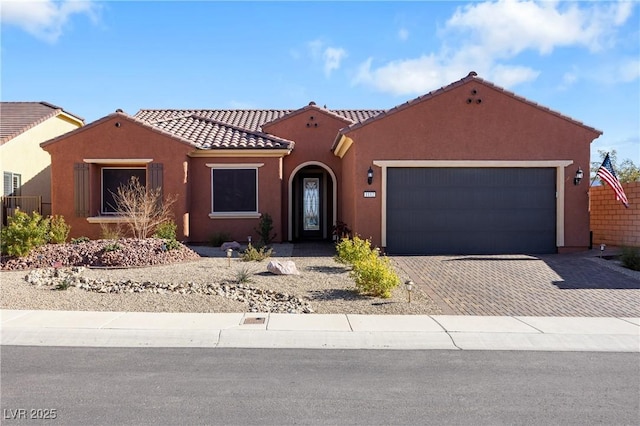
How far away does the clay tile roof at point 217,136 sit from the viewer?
18562 mm

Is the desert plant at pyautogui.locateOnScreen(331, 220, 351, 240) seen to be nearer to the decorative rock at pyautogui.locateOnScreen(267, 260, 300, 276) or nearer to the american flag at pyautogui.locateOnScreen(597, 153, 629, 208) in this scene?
the decorative rock at pyautogui.locateOnScreen(267, 260, 300, 276)

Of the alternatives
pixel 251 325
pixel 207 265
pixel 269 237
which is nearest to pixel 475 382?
pixel 251 325

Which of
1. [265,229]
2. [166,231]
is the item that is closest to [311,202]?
[265,229]

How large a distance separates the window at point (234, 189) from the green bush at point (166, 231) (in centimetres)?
232

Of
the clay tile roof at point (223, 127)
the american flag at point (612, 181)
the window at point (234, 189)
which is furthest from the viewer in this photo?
the window at point (234, 189)

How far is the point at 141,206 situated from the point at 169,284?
5916 mm

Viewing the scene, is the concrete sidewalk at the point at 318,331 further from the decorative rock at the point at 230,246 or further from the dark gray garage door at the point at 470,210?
the decorative rock at the point at 230,246

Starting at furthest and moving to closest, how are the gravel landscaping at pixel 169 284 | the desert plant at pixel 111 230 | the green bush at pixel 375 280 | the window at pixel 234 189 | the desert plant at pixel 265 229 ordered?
the window at pixel 234 189 < the desert plant at pixel 265 229 < the desert plant at pixel 111 230 < the green bush at pixel 375 280 < the gravel landscaping at pixel 169 284

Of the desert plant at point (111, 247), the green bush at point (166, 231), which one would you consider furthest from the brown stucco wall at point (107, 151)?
the desert plant at point (111, 247)

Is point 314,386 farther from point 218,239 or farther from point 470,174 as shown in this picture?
point 218,239

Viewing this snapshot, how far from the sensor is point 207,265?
1366 cm

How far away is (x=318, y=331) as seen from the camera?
8156 mm

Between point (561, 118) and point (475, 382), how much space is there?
1259 centimetres

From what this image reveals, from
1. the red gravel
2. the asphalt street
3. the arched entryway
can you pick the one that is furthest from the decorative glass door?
the asphalt street
